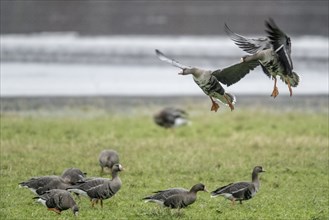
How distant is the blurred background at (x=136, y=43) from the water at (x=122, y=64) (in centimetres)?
5

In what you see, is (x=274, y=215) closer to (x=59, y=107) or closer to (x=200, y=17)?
(x=59, y=107)

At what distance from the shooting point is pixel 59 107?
28.9 m

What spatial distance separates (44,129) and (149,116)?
15.1 ft

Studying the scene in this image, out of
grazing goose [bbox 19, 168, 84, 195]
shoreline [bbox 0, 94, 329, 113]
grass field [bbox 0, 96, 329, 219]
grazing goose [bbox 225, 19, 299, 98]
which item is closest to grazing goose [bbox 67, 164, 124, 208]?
grass field [bbox 0, 96, 329, 219]

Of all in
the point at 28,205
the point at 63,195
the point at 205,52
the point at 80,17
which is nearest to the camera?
the point at 63,195

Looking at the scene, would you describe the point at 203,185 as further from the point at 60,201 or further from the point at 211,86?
the point at 60,201

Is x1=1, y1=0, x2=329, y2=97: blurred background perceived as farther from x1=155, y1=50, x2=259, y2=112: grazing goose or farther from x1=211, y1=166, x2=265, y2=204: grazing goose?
x1=155, y1=50, x2=259, y2=112: grazing goose

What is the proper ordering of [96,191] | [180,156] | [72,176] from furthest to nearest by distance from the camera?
1. [180,156]
2. [72,176]
3. [96,191]

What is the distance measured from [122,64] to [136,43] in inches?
424

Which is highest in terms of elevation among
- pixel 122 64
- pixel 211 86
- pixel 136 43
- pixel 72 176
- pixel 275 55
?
pixel 136 43

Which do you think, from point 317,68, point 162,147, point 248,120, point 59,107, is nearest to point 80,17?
point 317,68

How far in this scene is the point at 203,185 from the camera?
1397 centimetres

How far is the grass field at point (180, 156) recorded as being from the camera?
1438 cm

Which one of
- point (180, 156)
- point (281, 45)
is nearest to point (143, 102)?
point (180, 156)
